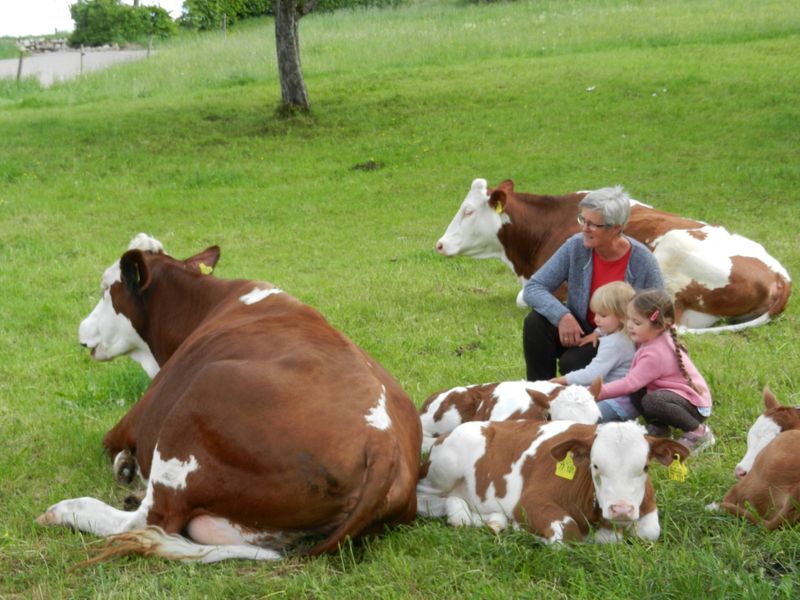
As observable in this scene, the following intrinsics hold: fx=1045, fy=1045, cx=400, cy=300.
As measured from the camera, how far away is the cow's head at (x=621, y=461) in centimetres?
436

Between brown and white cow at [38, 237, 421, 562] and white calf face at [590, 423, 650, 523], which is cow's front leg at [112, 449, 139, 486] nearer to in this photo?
brown and white cow at [38, 237, 421, 562]

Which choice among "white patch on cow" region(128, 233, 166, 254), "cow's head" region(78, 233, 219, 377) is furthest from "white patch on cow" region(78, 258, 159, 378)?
"white patch on cow" region(128, 233, 166, 254)

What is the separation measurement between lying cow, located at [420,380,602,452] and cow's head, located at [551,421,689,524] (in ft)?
3.20

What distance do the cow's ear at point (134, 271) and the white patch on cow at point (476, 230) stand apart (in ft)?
15.2

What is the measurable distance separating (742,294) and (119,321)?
5006 millimetres

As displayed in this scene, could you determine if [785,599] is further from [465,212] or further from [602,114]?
[602,114]

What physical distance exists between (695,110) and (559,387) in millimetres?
16066

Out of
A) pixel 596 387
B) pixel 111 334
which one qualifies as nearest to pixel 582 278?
pixel 596 387

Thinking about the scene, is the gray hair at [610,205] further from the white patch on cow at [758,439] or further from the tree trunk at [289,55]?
the tree trunk at [289,55]

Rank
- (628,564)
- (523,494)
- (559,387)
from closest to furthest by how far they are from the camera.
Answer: (628,564) → (523,494) → (559,387)

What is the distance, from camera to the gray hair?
6453 millimetres

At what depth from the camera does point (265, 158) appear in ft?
64.7

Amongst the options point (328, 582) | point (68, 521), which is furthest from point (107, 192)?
point (328, 582)

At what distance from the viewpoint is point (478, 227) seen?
1076 cm
